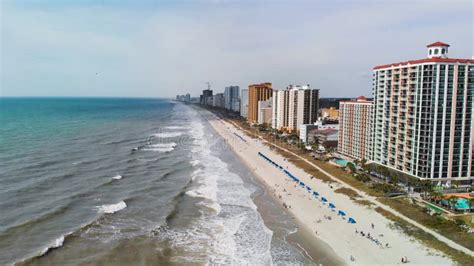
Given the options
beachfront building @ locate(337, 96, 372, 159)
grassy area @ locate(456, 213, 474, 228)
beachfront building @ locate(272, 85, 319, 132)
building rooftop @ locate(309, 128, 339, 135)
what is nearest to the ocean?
grassy area @ locate(456, 213, 474, 228)

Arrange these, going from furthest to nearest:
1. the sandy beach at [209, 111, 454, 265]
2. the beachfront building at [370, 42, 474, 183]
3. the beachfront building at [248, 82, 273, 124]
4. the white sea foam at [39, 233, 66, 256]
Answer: the beachfront building at [248, 82, 273, 124], the beachfront building at [370, 42, 474, 183], the white sea foam at [39, 233, 66, 256], the sandy beach at [209, 111, 454, 265]

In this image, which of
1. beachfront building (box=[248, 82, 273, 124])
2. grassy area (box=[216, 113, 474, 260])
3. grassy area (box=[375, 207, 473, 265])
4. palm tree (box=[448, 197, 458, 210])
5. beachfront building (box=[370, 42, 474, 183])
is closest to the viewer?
grassy area (box=[375, 207, 473, 265])

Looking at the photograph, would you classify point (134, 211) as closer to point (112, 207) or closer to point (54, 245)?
point (112, 207)

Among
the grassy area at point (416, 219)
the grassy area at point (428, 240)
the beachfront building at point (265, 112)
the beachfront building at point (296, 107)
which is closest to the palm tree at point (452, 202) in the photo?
the grassy area at point (416, 219)

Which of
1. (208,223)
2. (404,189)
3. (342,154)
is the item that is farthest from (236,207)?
(342,154)

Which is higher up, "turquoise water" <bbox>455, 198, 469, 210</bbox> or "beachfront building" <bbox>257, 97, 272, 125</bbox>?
"beachfront building" <bbox>257, 97, 272, 125</bbox>

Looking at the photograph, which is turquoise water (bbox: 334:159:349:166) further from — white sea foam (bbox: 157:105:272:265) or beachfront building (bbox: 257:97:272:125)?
beachfront building (bbox: 257:97:272:125)
